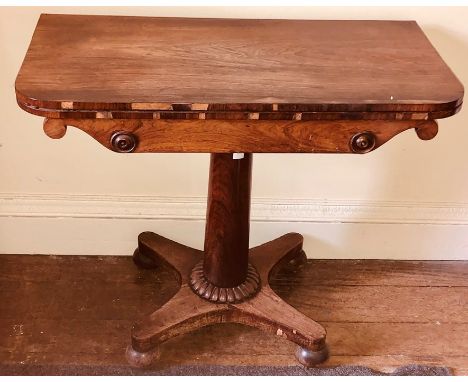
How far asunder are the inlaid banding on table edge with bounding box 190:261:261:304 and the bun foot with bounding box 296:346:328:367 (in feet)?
0.68

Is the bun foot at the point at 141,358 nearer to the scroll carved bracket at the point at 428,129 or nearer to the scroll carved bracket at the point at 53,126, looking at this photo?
the scroll carved bracket at the point at 53,126

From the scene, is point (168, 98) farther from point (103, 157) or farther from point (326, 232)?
point (326, 232)

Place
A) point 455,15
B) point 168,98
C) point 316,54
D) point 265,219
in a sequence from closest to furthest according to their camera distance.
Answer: point 168,98 → point 316,54 → point 455,15 → point 265,219

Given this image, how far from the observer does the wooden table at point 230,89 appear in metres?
1.20

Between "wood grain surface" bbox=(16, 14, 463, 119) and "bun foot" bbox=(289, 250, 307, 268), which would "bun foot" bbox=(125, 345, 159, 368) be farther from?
"wood grain surface" bbox=(16, 14, 463, 119)

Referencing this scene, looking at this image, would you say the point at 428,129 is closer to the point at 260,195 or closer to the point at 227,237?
the point at 227,237

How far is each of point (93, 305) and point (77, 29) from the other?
0.81 m

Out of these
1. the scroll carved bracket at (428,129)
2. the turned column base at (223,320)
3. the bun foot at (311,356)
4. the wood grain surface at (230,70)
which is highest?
the wood grain surface at (230,70)

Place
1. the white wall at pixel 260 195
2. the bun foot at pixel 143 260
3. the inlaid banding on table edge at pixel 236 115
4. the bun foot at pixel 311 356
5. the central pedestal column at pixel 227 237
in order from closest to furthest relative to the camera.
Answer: the inlaid banding on table edge at pixel 236 115
the central pedestal column at pixel 227 237
the bun foot at pixel 311 356
the white wall at pixel 260 195
the bun foot at pixel 143 260

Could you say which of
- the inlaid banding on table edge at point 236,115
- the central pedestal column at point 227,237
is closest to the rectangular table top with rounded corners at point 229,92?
the inlaid banding on table edge at point 236,115

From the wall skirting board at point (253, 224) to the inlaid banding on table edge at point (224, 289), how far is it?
0.79 feet

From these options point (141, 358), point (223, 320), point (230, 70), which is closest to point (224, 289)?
point (223, 320)

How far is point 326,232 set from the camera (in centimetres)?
202

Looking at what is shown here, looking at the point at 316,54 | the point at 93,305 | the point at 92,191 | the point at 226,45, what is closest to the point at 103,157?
the point at 92,191
